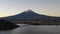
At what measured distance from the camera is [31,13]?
458 centimetres

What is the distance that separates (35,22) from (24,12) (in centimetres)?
45

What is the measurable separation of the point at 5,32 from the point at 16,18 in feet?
4.52

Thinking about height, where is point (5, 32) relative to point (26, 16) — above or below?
below

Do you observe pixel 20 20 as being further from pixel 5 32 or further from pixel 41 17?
pixel 5 32

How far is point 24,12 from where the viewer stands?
4.58 m

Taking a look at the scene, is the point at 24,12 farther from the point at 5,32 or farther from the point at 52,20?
the point at 5,32

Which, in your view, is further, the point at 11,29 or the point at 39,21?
the point at 11,29

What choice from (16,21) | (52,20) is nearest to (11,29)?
(16,21)

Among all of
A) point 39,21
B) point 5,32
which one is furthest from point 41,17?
point 5,32

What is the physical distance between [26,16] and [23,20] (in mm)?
187

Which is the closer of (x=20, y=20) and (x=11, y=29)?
(x=20, y=20)

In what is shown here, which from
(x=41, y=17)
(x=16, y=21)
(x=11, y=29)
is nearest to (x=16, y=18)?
(x=16, y=21)

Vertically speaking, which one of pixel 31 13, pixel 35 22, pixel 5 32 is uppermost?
pixel 31 13

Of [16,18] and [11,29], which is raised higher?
[16,18]
